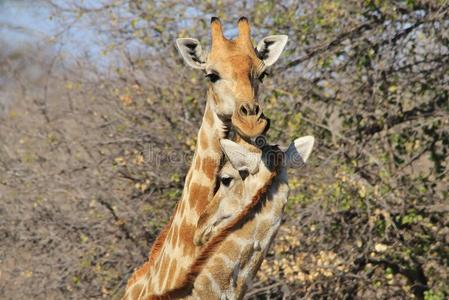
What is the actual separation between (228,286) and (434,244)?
172 inches

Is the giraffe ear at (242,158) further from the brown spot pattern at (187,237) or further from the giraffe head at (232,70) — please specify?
the brown spot pattern at (187,237)

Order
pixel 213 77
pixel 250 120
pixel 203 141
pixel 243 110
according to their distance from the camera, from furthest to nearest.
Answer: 1. pixel 203 141
2. pixel 213 77
3. pixel 243 110
4. pixel 250 120

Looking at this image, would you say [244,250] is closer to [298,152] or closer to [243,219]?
[243,219]

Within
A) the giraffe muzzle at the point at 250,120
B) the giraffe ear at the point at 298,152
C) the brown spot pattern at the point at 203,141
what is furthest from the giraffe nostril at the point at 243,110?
the brown spot pattern at the point at 203,141

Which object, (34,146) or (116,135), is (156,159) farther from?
(34,146)

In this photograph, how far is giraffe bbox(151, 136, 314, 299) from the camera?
3719 millimetres

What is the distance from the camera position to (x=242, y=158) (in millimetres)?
3729

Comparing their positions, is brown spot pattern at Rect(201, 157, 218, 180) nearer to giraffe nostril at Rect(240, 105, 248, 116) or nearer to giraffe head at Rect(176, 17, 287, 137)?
giraffe head at Rect(176, 17, 287, 137)

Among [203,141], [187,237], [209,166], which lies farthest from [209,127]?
[187,237]

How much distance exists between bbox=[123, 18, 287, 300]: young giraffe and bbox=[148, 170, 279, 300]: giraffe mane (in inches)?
7.2

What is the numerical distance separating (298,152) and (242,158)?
0.27 meters

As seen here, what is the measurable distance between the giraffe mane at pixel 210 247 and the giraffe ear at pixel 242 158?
0.30 feet

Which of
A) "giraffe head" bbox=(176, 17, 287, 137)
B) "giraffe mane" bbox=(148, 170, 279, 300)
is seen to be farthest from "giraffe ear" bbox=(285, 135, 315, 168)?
"giraffe head" bbox=(176, 17, 287, 137)

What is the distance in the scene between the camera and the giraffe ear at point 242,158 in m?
3.71
